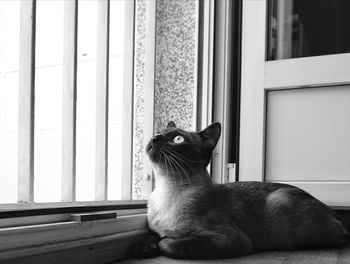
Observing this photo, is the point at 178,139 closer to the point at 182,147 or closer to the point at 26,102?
the point at 182,147

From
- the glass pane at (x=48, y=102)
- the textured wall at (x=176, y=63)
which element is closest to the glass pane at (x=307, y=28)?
the textured wall at (x=176, y=63)

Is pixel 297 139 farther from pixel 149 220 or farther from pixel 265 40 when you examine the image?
pixel 149 220

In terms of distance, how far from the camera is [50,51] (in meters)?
1.94

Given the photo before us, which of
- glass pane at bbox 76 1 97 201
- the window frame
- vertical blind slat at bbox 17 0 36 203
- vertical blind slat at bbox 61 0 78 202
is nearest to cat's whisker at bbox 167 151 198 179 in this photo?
the window frame

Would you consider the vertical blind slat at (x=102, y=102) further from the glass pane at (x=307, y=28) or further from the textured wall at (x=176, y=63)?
the glass pane at (x=307, y=28)

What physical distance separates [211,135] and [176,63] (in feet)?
2.00

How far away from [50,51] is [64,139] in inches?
25.2

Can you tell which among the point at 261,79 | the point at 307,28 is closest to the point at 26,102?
the point at 261,79

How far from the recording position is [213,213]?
4.54ft

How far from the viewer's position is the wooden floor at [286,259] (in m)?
1.26

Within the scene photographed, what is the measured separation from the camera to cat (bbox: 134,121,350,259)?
4.35 ft

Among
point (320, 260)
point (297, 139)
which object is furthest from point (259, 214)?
point (297, 139)

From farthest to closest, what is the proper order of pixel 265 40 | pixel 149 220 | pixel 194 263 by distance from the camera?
1. pixel 265 40
2. pixel 149 220
3. pixel 194 263

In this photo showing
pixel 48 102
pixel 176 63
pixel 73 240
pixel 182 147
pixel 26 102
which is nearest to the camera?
pixel 73 240
